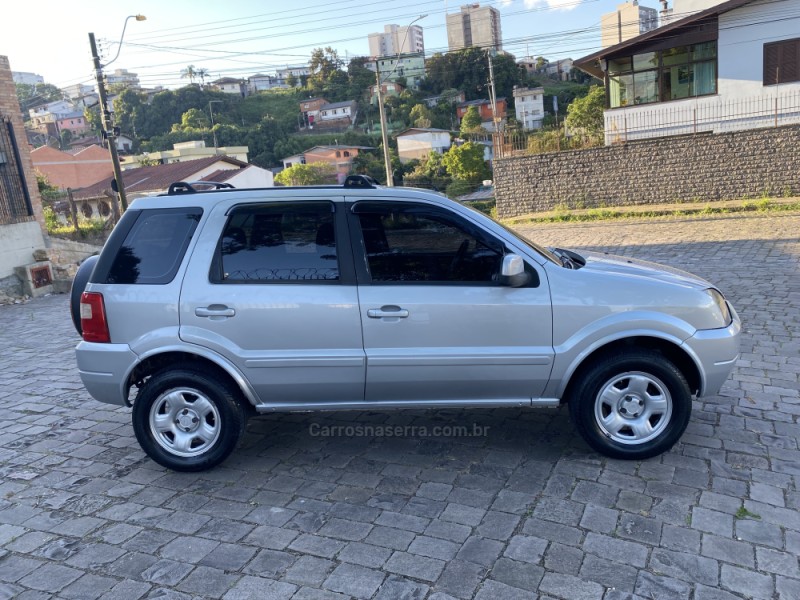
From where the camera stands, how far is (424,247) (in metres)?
4.02

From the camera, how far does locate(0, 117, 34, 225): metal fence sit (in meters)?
13.0

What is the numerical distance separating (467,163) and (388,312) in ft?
158

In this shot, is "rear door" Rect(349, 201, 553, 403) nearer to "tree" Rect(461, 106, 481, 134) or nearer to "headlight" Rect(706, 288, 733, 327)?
"headlight" Rect(706, 288, 733, 327)

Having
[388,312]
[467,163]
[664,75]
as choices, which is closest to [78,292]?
[388,312]

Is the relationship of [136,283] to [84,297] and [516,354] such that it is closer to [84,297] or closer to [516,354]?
[84,297]

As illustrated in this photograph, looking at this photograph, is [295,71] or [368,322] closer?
[368,322]

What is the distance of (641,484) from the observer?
3695mm

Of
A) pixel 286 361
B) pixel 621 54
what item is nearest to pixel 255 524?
pixel 286 361

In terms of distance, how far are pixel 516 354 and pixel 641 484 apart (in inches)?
42.6

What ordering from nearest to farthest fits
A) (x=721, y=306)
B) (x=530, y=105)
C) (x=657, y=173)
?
(x=721, y=306) → (x=657, y=173) → (x=530, y=105)

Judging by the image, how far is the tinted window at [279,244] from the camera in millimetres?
4020

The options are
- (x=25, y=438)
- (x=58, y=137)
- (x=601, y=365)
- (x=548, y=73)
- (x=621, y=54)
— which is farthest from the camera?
(x=548, y=73)

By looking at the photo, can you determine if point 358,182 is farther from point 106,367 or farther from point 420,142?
point 420,142

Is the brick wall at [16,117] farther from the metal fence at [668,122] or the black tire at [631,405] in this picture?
the metal fence at [668,122]
